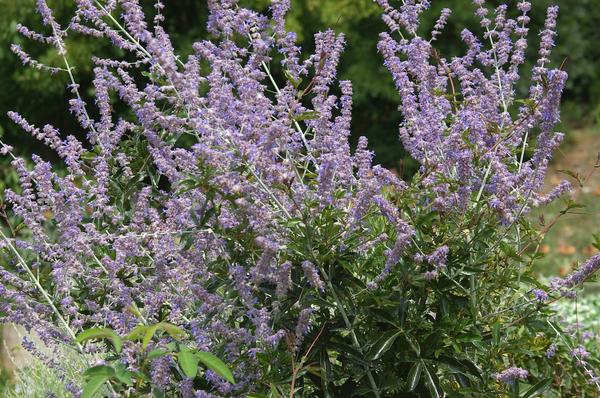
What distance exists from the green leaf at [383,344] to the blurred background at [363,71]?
18.5ft

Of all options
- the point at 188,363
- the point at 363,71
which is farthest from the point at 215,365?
the point at 363,71

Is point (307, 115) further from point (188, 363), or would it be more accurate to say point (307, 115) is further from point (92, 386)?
point (92, 386)

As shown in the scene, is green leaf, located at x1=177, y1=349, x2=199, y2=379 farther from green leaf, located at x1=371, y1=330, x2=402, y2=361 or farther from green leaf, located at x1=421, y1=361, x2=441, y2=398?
green leaf, located at x1=421, y1=361, x2=441, y2=398

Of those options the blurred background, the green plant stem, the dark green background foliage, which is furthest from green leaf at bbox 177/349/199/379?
the dark green background foliage

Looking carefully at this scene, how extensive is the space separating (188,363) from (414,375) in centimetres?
96

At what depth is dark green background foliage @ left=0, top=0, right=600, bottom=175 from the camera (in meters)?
9.99

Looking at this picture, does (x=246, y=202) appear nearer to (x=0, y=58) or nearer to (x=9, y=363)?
(x=9, y=363)

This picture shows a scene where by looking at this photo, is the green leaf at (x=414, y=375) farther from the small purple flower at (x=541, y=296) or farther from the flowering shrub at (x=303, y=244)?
the small purple flower at (x=541, y=296)

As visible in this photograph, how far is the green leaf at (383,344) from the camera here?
2.86m

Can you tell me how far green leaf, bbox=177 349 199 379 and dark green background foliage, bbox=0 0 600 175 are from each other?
300 inches

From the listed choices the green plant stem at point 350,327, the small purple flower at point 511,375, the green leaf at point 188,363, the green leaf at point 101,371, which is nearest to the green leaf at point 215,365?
the green leaf at point 188,363

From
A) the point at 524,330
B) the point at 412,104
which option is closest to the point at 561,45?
the point at 524,330

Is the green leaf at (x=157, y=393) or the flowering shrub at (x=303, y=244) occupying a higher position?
the flowering shrub at (x=303, y=244)

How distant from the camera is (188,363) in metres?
2.19
